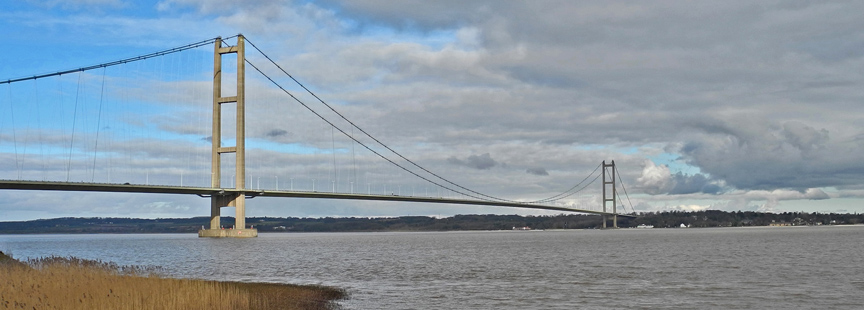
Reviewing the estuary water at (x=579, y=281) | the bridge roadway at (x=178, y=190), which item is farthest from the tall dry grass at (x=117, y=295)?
the bridge roadway at (x=178, y=190)

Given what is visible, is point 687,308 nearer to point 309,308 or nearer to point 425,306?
point 425,306

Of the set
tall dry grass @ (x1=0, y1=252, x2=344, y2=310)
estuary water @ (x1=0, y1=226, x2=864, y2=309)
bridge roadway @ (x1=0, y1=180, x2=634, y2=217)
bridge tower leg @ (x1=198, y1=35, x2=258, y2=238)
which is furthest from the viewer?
bridge tower leg @ (x1=198, y1=35, x2=258, y2=238)

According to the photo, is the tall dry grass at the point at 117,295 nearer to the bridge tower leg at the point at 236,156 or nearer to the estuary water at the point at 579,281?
the estuary water at the point at 579,281

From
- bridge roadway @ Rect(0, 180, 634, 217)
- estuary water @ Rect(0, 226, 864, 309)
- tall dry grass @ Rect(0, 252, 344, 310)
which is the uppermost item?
bridge roadway @ Rect(0, 180, 634, 217)

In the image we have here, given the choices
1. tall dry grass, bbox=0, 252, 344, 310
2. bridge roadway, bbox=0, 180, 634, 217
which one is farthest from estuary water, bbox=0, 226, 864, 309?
bridge roadway, bbox=0, 180, 634, 217

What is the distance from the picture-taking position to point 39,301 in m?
15.7

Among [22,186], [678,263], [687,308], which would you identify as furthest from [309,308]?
[22,186]

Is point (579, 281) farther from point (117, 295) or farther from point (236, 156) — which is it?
point (236, 156)

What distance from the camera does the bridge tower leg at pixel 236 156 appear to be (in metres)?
85.4

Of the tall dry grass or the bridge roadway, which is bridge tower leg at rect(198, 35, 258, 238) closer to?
the bridge roadway

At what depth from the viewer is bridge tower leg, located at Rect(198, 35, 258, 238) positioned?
280 ft

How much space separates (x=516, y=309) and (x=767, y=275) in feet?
49.7

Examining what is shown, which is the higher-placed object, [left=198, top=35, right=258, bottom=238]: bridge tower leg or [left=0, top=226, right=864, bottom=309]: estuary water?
[left=198, top=35, right=258, bottom=238]: bridge tower leg

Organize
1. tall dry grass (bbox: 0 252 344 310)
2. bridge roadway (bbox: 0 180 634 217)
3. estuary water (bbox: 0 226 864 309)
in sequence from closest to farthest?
tall dry grass (bbox: 0 252 344 310) → estuary water (bbox: 0 226 864 309) → bridge roadway (bbox: 0 180 634 217)
